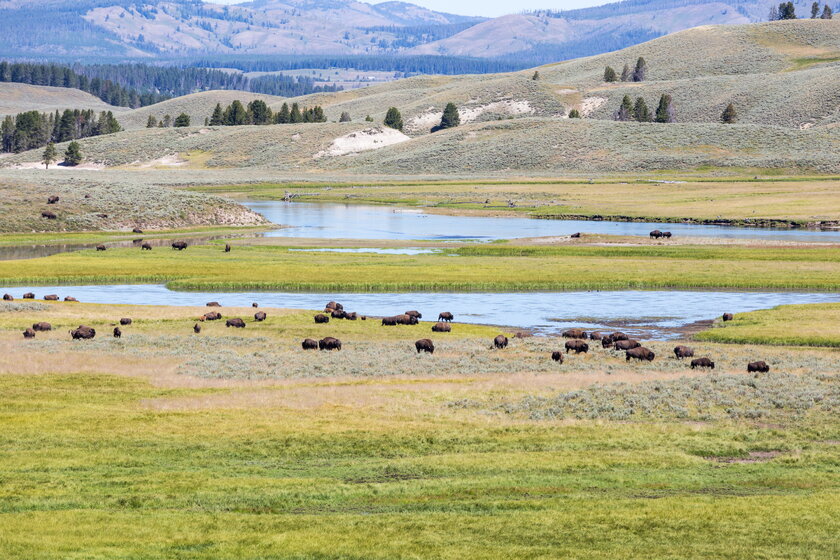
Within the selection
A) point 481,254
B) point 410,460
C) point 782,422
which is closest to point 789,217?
point 481,254

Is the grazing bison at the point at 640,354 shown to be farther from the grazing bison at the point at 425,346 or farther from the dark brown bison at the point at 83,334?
the dark brown bison at the point at 83,334

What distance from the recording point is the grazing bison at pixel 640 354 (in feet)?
134

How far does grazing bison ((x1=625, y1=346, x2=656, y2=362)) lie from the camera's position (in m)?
40.9

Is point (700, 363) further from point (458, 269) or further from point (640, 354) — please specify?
point (458, 269)

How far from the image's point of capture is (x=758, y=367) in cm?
3759

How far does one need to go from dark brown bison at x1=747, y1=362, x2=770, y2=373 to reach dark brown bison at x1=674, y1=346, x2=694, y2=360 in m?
3.50

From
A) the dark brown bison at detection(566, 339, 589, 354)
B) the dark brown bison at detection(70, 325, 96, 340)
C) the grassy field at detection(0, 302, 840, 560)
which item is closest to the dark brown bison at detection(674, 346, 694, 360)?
the grassy field at detection(0, 302, 840, 560)

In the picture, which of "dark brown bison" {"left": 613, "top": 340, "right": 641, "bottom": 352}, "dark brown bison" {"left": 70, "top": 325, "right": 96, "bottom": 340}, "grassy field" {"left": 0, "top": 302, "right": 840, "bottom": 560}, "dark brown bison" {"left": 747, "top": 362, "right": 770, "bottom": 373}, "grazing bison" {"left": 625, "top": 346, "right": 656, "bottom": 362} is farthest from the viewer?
"dark brown bison" {"left": 70, "top": 325, "right": 96, "bottom": 340}

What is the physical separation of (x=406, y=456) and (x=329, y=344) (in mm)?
17902

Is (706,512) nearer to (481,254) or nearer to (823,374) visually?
(823,374)

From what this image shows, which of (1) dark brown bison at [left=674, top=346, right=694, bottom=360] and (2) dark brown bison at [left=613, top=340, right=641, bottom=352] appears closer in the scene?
(1) dark brown bison at [left=674, top=346, right=694, bottom=360]

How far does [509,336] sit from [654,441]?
20.8 metres

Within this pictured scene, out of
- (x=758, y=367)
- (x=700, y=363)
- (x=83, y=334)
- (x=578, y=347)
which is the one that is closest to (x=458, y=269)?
(x=578, y=347)

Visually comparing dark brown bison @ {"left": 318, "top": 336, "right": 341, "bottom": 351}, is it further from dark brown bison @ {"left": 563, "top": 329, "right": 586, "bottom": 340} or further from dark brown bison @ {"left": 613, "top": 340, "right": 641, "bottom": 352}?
dark brown bison @ {"left": 613, "top": 340, "right": 641, "bottom": 352}
